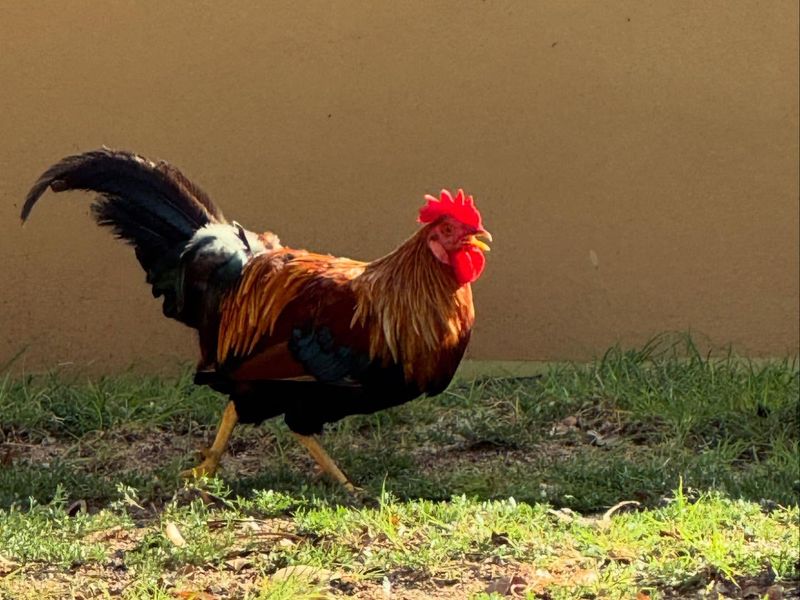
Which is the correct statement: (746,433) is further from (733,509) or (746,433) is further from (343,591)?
(343,591)

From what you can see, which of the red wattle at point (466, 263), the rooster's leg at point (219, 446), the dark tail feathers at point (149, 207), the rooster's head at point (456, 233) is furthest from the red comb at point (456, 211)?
the rooster's leg at point (219, 446)

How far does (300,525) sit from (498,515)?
0.69 metres

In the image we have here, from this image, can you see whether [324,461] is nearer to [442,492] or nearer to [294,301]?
[442,492]

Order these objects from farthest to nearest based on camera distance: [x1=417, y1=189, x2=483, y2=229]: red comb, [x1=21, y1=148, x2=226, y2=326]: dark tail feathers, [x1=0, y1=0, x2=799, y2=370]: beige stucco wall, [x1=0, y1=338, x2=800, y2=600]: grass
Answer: [x1=0, y1=0, x2=799, y2=370]: beige stucco wall → [x1=21, y1=148, x2=226, y2=326]: dark tail feathers → [x1=417, y1=189, x2=483, y2=229]: red comb → [x1=0, y1=338, x2=800, y2=600]: grass

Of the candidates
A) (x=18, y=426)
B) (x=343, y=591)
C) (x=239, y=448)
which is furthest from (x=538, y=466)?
(x=18, y=426)

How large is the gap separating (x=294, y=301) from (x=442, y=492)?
91 cm

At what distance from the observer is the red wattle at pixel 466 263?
4980 mm

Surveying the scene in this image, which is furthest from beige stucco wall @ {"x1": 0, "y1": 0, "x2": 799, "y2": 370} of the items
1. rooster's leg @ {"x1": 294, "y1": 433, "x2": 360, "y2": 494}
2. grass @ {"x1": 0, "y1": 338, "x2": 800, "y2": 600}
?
rooster's leg @ {"x1": 294, "y1": 433, "x2": 360, "y2": 494}

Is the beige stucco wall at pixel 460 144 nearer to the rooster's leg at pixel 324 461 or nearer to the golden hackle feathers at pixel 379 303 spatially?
the golden hackle feathers at pixel 379 303

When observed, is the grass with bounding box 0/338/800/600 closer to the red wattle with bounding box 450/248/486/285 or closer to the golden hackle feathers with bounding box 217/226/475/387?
the golden hackle feathers with bounding box 217/226/475/387

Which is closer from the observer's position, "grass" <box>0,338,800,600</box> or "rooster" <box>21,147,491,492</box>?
"grass" <box>0,338,800,600</box>

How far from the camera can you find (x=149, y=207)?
515 centimetres

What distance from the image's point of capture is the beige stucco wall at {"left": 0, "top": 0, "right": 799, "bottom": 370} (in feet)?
20.7

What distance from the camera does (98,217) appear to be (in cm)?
→ 521
